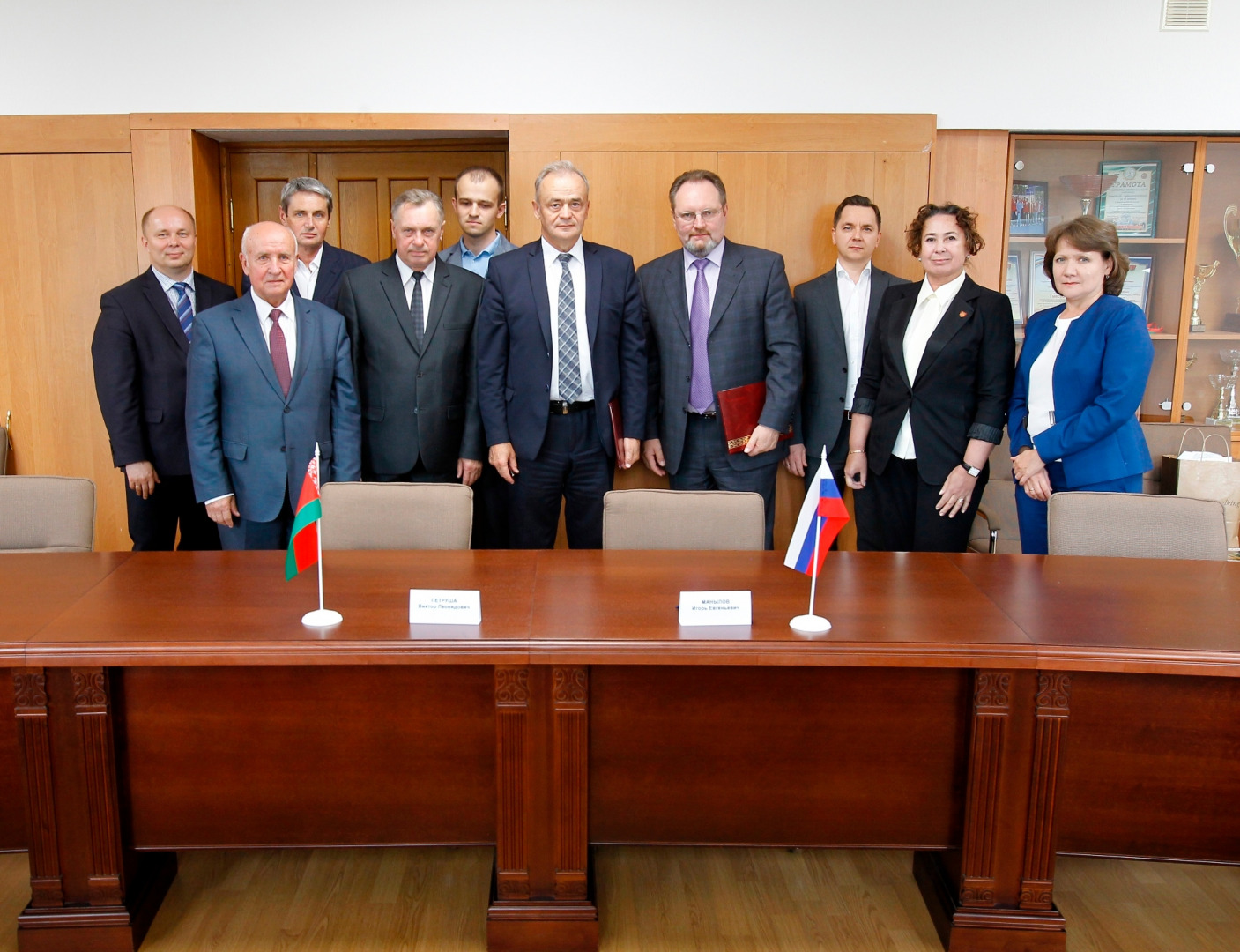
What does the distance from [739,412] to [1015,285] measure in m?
1.85

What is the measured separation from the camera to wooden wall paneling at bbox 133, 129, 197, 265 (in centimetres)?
441

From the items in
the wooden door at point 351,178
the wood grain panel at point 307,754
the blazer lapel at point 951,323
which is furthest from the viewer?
the wooden door at point 351,178

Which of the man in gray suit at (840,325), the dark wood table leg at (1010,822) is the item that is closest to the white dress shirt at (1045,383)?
the man in gray suit at (840,325)

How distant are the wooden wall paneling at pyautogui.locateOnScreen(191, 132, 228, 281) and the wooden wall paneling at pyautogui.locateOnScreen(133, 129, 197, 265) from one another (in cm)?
3

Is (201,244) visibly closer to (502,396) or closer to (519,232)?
(519,232)

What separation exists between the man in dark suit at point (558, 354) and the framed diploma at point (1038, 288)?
2191 millimetres

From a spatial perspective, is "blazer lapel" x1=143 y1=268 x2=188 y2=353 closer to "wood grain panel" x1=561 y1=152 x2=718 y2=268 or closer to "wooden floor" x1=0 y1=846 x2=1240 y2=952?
"wood grain panel" x1=561 y1=152 x2=718 y2=268

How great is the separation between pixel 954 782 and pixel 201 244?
3.97m

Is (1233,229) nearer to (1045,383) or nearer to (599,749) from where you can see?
(1045,383)

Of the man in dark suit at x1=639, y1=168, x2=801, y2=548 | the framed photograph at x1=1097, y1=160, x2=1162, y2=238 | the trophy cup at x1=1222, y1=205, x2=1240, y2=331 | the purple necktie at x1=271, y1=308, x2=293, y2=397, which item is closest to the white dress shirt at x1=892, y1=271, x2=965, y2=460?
the man in dark suit at x1=639, y1=168, x2=801, y2=548

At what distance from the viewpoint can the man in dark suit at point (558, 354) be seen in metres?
3.55

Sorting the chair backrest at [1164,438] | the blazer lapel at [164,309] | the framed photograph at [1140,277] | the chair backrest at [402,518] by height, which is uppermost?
the framed photograph at [1140,277]

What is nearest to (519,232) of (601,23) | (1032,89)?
(601,23)

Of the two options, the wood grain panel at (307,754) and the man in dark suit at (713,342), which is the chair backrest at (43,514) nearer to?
the wood grain panel at (307,754)
